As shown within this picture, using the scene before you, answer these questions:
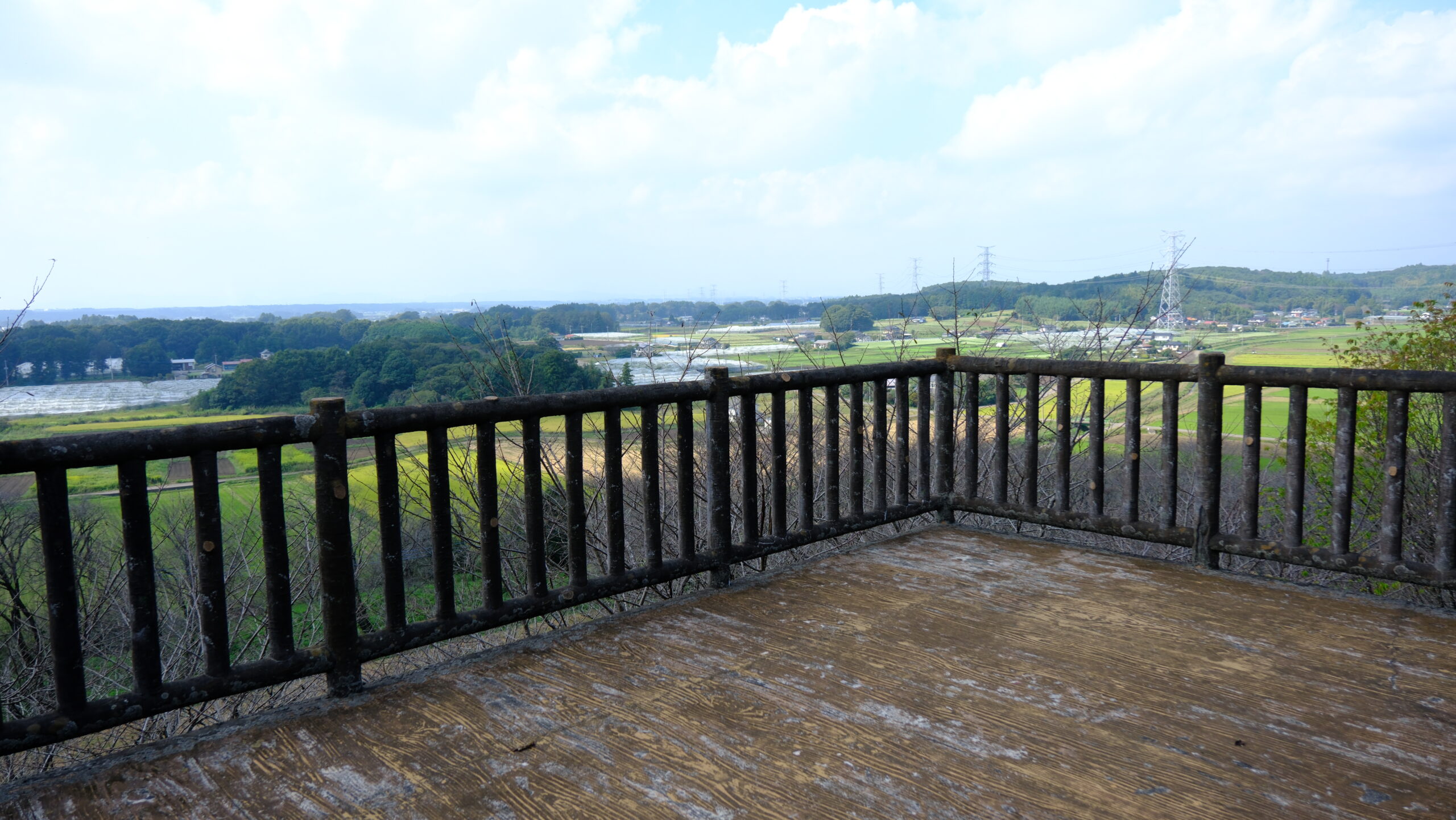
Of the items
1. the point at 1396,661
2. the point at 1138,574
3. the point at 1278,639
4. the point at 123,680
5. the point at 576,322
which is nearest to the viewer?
the point at 1396,661

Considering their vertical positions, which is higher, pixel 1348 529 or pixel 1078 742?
pixel 1348 529

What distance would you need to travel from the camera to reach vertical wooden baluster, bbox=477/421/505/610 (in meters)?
3.07

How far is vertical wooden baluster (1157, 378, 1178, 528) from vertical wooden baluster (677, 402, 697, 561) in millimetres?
2186

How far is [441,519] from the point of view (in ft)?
9.69

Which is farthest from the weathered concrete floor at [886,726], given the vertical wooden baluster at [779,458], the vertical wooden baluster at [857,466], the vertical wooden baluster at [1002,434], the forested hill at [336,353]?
the forested hill at [336,353]

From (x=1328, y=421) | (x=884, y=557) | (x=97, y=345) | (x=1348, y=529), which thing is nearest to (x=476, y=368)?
(x=884, y=557)

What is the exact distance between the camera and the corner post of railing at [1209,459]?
13.1ft

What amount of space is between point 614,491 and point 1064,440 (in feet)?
7.90

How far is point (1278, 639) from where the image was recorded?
3.11 meters

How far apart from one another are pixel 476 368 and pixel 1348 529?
5374 millimetres

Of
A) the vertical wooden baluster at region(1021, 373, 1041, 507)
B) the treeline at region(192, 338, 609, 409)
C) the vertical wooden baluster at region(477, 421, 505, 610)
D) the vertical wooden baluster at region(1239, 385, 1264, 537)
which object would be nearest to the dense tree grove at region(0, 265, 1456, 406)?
the treeline at region(192, 338, 609, 409)

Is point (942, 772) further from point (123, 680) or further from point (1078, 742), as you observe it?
point (123, 680)

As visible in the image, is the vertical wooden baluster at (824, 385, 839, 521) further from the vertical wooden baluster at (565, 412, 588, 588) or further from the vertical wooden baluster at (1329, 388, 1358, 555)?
the vertical wooden baluster at (1329, 388, 1358, 555)

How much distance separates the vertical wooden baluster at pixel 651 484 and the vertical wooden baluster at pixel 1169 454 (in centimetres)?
235
